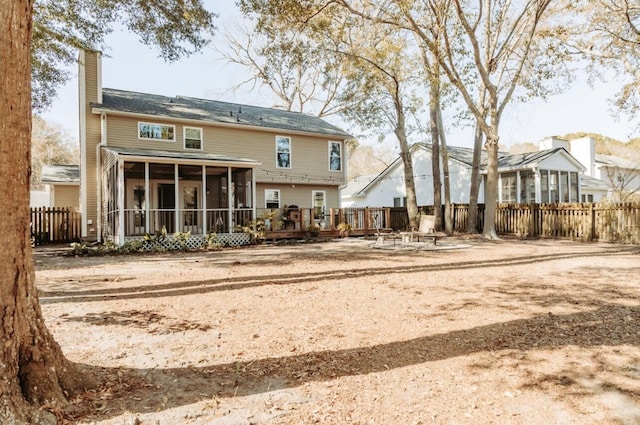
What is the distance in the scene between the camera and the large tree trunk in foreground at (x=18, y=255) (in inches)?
94.1

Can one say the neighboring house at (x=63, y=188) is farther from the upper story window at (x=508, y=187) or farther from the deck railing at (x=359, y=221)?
the upper story window at (x=508, y=187)

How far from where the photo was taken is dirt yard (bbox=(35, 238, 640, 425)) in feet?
8.89

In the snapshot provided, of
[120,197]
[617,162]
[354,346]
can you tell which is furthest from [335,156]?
[617,162]

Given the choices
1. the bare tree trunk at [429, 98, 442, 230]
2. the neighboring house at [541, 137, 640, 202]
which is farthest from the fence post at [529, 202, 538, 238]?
the neighboring house at [541, 137, 640, 202]

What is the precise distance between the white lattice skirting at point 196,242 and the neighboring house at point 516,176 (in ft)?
46.2

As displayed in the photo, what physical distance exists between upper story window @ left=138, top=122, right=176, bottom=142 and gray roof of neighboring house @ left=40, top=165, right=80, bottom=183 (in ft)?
16.3

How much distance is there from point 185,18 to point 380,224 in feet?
40.3

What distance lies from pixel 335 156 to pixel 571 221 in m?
11.0

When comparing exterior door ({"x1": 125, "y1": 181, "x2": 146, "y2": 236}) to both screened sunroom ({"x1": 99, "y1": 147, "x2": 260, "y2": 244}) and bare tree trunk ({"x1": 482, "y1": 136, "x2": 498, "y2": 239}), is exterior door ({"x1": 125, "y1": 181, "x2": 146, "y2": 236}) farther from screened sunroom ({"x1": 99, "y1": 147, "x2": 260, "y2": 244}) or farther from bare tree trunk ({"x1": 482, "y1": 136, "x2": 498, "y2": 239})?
bare tree trunk ({"x1": 482, "y1": 136, "x2": 498, "y2": 239})

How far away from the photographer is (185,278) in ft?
24.2

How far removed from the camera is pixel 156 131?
643 inches

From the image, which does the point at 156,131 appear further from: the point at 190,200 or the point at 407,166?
the point at 407,166

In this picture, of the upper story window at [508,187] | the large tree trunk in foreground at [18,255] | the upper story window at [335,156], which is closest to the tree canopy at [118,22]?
the large tree trunk in foreground at [18,255]

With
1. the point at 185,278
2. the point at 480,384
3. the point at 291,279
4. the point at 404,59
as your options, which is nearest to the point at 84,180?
the point at 185,278
